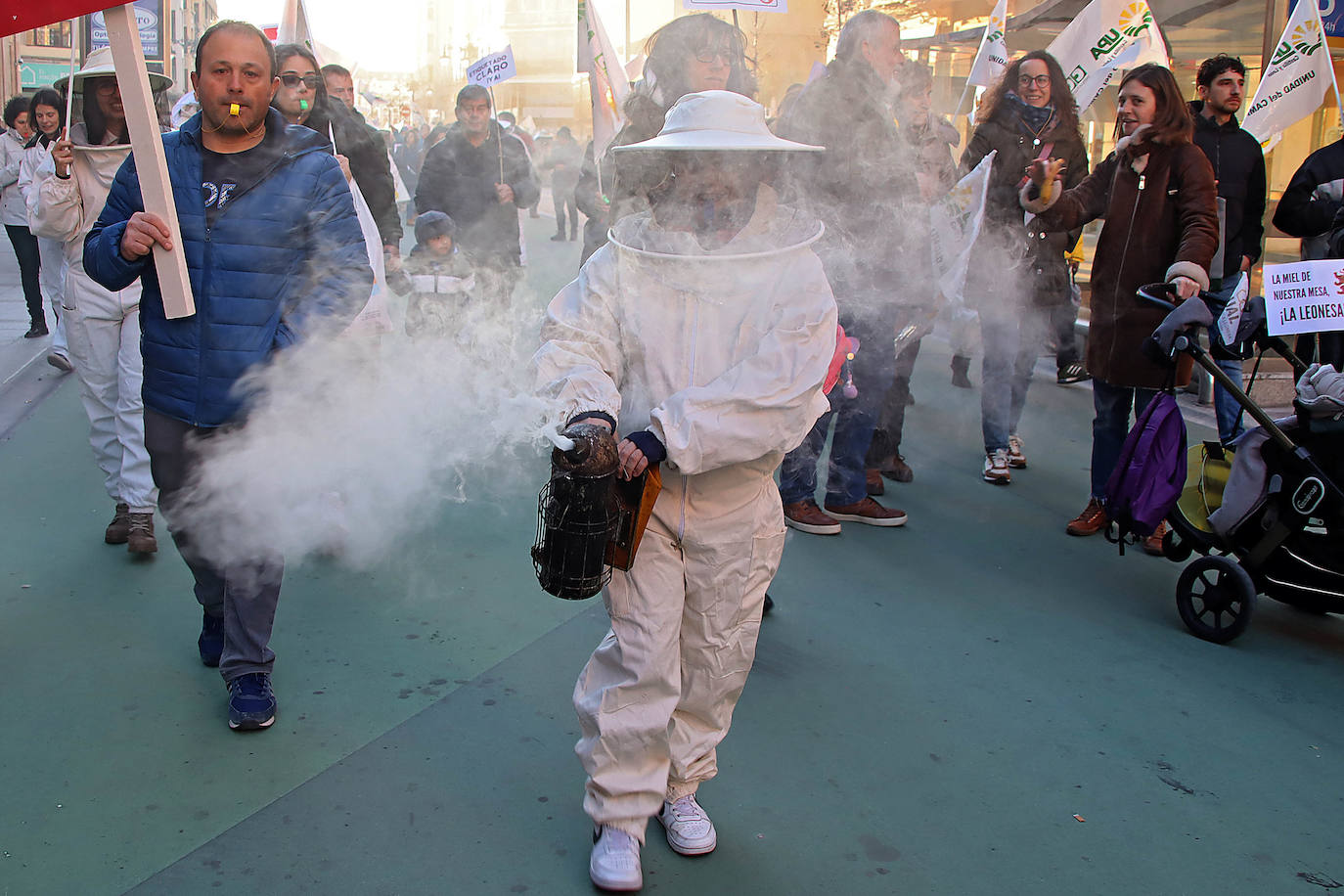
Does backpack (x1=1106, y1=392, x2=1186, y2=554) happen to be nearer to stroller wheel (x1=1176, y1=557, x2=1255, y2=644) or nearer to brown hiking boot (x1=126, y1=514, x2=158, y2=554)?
stroller wheel (x1=1176, y1=557, x2=1255, y2=644)

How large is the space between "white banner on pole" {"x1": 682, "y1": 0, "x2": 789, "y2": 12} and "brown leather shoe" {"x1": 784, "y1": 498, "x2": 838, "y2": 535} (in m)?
2.81

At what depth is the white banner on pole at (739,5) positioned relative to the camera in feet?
19.5

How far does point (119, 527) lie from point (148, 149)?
2.23m

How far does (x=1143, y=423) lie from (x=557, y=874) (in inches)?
116

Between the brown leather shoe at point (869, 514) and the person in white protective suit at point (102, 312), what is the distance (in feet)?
10.0

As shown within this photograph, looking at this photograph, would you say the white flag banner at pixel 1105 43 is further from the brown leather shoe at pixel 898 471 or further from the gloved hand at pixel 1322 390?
the gloved hand at pixel 1322 390

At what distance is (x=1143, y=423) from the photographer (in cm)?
432

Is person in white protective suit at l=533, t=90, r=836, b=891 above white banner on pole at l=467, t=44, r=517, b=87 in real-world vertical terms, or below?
below

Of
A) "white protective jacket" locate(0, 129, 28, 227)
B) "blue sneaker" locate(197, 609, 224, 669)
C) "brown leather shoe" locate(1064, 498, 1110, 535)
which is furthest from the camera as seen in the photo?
"white protective jacket" locate(0, 129, 28, 227)

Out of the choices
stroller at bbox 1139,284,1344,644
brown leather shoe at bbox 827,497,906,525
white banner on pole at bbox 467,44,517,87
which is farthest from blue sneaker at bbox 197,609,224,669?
white banner on pole at bbox 467,44,517,87

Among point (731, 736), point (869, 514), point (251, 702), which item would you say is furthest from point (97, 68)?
point (869, 514)

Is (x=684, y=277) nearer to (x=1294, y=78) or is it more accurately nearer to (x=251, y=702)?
(x=251, y=702)

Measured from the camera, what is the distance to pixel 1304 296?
412 centimetres

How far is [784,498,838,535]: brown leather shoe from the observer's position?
5.07m
